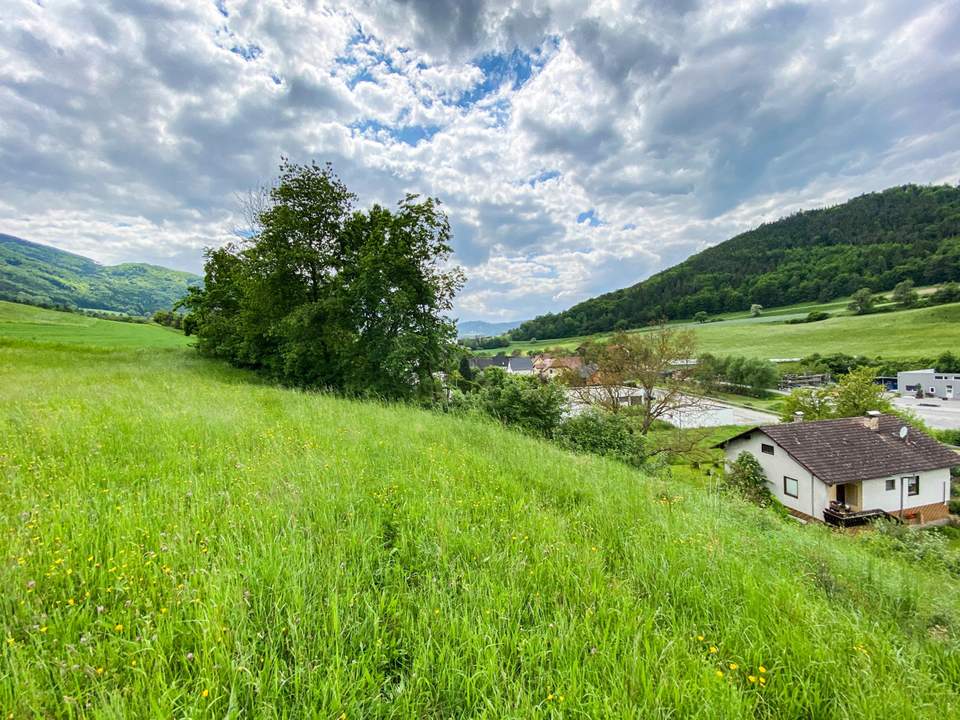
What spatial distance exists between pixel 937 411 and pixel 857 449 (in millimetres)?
44350

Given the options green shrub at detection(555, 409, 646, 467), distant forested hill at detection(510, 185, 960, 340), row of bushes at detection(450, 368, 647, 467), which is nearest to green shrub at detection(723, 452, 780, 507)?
row of bushes at detection(450, 368, 647, 467)

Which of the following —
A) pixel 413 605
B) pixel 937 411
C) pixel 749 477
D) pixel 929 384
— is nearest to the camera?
pixel 413 605

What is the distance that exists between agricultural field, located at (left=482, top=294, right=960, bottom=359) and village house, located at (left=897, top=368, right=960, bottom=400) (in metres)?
7.82

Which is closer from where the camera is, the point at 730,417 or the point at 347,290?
the point at 347,290

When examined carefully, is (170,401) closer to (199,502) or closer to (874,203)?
(199,502)

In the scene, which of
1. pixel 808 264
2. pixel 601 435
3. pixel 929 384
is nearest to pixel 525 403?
pixel 601 435

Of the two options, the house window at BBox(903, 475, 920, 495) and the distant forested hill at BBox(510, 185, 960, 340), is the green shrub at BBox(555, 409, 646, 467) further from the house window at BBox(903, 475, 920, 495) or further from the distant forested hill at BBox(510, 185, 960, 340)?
the distant forested hill at BBox(510, 185, 960, 340)

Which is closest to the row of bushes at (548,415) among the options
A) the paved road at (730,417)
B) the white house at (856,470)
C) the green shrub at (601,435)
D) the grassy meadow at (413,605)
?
the green shrub at (601,435)

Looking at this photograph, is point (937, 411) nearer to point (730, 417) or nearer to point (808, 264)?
point (730, 417)

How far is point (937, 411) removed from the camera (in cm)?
4512

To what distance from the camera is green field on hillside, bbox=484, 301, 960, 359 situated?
218 ft

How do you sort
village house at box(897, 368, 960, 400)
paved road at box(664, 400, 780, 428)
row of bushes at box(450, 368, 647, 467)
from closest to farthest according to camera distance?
row of bushes at box(450, 368, 647, 467) → paved road at box(664, 400, 780, 428) → village house at box(897, 368, 960, 400)

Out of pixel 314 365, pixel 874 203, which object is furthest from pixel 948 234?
pixel 314 365

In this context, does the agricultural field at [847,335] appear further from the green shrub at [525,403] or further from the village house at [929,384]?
the green shrub at [525,403]
